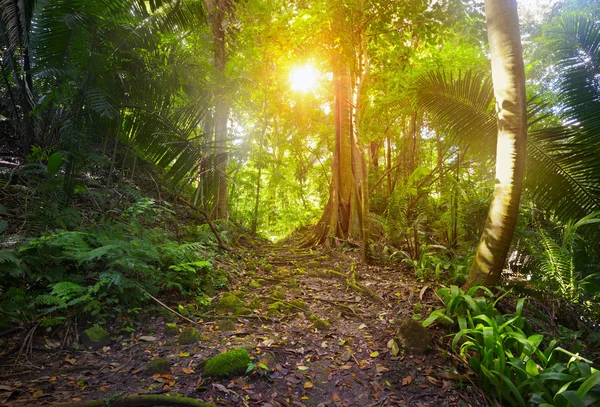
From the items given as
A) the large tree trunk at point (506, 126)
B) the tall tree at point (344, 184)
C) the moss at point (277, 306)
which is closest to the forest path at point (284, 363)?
the moss at point (277, 306)

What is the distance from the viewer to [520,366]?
7.47 feet

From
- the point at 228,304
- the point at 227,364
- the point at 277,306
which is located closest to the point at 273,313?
the point at 277,306

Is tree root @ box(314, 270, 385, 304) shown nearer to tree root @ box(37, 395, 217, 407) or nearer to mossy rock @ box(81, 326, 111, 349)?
tree root @ box(37, 395, 217, 407)

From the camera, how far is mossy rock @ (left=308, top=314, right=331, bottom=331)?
3621 mm

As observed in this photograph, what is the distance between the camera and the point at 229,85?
6.21m

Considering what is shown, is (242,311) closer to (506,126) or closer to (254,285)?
(254,285)

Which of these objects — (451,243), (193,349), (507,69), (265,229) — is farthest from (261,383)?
(265,229)

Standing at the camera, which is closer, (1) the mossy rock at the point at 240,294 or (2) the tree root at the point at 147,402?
(2) the tree root at the point at 147,402

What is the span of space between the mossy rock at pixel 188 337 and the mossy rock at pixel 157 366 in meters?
0.42

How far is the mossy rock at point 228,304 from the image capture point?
3791 mm

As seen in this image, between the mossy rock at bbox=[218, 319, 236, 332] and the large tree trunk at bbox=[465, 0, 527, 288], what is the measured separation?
262 centimetres

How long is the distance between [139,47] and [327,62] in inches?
132

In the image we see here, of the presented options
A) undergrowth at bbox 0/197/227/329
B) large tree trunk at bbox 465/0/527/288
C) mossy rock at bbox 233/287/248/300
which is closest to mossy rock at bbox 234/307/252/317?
mossy rock at bbox 233/287/248/300

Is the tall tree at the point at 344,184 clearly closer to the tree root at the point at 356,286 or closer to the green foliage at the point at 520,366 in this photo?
the tree root at the point at 356,286
